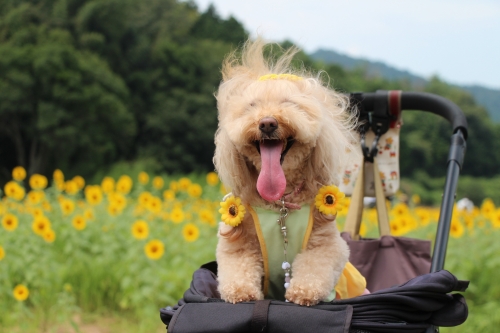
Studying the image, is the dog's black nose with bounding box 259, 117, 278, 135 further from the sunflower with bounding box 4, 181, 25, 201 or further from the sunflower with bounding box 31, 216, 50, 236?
the sunflower with bounding box 4, 181, 25, 201

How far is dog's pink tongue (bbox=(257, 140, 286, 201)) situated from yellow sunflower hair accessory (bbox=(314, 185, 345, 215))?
17cm

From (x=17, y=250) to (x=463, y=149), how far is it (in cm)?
338

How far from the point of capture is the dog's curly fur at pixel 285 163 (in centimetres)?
177

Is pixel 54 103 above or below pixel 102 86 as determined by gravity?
below

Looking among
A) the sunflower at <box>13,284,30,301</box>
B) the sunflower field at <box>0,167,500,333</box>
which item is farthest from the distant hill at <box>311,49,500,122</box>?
the sunflower at <box>13,284,30,301</box>

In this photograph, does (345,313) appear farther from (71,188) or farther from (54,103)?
(54,103)

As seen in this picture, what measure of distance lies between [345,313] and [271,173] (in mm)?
463

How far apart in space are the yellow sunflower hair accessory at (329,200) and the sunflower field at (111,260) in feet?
8.55

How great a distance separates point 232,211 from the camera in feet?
6.15

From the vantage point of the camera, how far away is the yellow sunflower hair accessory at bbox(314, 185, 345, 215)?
1.86 metres

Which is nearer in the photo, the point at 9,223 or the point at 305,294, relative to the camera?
the point at 305,294

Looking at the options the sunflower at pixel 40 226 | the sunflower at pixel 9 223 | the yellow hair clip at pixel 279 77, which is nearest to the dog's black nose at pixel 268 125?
the yellow hair clip at pixel 279 77

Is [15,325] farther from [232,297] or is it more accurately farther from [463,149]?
[463,149]

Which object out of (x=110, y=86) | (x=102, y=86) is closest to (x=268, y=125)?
(x=102, y=86)
